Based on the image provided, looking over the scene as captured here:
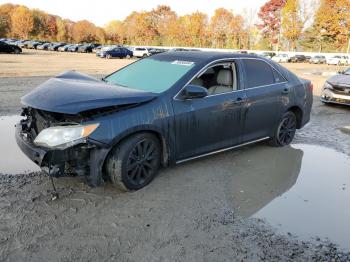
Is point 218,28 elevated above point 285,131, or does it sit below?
above

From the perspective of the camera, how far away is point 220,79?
224 inches

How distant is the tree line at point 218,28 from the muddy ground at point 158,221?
53832 millimetres

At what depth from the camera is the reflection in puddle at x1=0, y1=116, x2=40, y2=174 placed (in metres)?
5.12

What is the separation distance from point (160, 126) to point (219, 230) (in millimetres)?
1466

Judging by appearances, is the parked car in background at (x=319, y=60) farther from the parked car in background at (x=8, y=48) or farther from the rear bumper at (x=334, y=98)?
the rear bumper at (x=334, y=98)

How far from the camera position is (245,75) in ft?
18.9

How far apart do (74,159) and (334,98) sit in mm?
9043

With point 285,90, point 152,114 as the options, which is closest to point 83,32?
point 285,90

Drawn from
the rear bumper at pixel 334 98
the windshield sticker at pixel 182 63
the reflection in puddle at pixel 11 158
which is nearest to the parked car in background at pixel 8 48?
the reflection in puddle at pixel 11 158

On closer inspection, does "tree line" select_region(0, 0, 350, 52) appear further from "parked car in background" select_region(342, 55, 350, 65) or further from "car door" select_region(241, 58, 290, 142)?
"car door" select_region(241, 58, 290, 142)

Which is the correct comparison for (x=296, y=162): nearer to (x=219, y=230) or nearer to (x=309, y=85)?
(x=309, y=85)

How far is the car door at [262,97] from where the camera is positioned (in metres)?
5.79

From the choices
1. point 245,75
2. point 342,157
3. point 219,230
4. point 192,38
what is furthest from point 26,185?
point 192,38

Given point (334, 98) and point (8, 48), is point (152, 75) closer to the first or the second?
point (334, 98)
